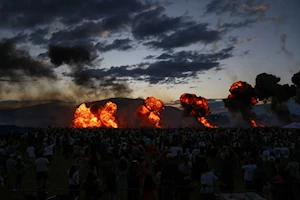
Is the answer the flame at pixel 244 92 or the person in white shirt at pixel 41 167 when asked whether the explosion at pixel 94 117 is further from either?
the person in white shirt at pixel 41 167

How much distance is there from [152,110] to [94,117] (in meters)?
19.6

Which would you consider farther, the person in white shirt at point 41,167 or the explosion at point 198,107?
the explosion at point 198,107

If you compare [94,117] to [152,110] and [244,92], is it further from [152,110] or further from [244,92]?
[244,92]

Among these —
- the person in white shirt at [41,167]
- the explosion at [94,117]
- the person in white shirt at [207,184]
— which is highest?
the explosion at [94,117]

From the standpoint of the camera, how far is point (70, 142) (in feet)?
69.8

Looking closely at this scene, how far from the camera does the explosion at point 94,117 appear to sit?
9300 centimetres

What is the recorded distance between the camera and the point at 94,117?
93.3m

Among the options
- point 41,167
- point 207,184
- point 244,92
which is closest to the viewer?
point 207,184

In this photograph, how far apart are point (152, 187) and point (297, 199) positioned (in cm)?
432

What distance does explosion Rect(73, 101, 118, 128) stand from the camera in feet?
305

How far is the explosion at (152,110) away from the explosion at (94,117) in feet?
36.1

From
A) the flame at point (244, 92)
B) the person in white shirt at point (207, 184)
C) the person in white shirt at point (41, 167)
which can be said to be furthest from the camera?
the flame at point (244, 92)

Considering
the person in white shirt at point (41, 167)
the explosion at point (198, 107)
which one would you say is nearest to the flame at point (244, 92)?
the explosion at point (198, 107)

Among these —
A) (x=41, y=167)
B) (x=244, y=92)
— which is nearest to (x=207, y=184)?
(x=41, y=167)
